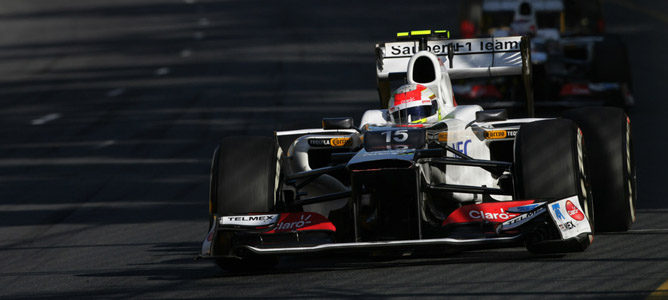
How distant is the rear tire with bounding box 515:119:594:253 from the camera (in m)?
9.48

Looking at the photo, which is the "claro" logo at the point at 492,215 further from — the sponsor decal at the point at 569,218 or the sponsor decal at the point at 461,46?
the sponsor decal at the point at 461,46

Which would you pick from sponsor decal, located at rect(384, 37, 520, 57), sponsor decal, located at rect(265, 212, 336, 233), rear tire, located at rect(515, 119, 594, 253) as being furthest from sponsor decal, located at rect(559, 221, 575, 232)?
sponsor decal, located at rect(384, 37, 520, 57)

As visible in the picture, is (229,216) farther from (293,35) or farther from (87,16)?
(87,16)

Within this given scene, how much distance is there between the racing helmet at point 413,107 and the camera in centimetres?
1116

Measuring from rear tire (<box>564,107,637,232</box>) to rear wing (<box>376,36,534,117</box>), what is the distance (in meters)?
2.25

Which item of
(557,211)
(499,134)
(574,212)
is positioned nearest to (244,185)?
(499,134)

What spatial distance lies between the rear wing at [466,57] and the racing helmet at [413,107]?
1.62 metres

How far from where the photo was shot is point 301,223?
9648 mm

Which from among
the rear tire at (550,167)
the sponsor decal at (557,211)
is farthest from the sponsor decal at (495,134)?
the sponsor decal at (557,211)

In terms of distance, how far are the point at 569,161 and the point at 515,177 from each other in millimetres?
453

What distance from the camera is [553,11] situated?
75.9 feet

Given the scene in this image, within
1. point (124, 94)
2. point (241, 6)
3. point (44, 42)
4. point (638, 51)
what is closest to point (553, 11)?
point (638, 51)

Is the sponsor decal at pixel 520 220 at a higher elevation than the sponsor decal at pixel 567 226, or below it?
higher


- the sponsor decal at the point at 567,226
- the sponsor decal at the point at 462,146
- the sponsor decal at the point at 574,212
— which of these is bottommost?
the sponsor decal at the point at 567,226
